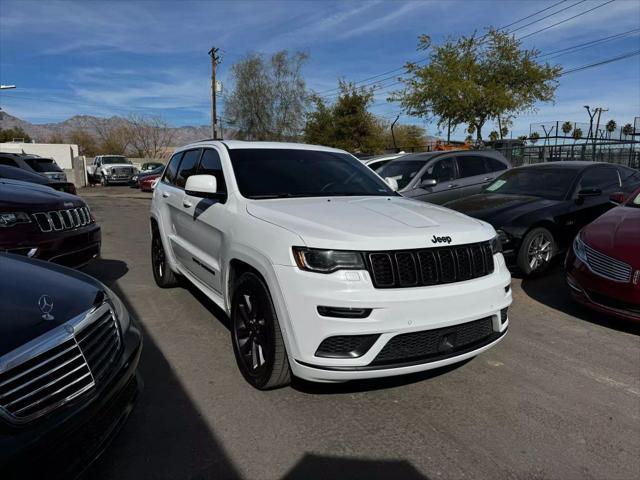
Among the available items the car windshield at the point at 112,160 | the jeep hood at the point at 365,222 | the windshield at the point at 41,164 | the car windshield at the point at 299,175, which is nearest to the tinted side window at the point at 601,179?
the car windshield at the point at 299,175

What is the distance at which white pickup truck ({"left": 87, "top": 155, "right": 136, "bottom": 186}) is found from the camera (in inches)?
1196

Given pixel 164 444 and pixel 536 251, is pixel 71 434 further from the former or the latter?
pixel 536 251

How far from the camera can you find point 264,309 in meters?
3.07

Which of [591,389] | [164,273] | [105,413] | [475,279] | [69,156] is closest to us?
[105,413]

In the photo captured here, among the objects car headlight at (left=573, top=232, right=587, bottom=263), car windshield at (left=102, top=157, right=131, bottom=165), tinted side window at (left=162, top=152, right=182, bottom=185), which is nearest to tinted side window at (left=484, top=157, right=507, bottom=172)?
car headlight at (left=573, top=232, right=587, bottom=263)

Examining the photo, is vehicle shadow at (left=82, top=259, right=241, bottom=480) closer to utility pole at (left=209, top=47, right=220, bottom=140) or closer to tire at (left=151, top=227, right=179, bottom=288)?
tire at (left=151, top=227, right=179, bottom=288)

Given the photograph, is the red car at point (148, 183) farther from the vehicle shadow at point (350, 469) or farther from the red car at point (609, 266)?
the vehicle shadow at point (350, 469)

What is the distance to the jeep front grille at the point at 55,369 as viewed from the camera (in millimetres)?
1784

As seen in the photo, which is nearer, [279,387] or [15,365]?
[15,365]

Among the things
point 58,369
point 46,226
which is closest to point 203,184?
point 58,369

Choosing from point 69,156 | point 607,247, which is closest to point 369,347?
point 607,247

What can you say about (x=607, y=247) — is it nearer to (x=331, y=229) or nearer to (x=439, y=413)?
(x=439, y=413)

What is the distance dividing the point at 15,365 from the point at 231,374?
187cm

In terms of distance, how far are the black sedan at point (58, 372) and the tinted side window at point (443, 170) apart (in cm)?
782
